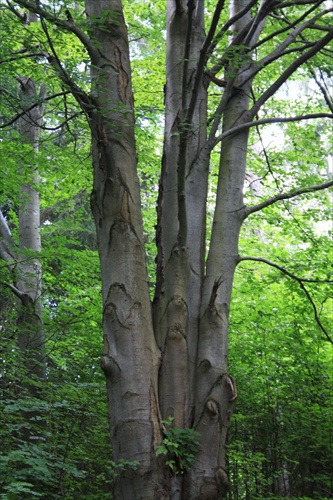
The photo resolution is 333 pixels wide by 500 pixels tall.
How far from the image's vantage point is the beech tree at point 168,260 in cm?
332

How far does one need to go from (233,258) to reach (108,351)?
136 centimetres

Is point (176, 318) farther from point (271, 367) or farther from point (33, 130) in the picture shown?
point (33, 130)

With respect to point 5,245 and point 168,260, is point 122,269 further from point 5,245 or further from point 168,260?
point 5,245

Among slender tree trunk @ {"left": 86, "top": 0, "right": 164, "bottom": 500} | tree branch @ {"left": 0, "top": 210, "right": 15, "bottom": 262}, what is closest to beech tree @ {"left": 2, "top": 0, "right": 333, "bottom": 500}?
slender tree trunk @ {"left": 86, "top": 0, "right": 164, "bottom": 500}

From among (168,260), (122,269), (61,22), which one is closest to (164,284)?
(168,260)

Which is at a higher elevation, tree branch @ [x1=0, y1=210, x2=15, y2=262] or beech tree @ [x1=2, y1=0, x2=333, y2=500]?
tree branch @ [x1=0, y1=210, x2=15, y2=262]

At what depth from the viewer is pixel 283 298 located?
7289mm

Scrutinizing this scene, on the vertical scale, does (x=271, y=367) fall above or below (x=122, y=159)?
below

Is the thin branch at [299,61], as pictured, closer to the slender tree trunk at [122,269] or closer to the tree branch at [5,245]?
the slender tree trunk at [122,269]

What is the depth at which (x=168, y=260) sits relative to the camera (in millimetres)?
4039

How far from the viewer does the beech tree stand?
3324 mm

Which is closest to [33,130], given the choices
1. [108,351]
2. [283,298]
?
[283,298]

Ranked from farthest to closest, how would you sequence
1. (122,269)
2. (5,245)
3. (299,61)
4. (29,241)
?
(29,241), (5,245), (299,61), (122,269)

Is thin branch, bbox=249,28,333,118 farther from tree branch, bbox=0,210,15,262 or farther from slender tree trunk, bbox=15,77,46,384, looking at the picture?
tree branch, bbox=0,210,15,262
